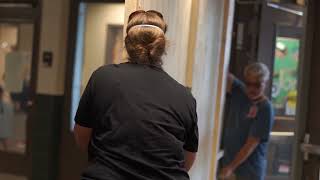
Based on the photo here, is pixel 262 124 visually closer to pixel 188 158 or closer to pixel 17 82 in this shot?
pixel 188 158

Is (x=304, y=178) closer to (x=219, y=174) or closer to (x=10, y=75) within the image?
(x=219, y=174)

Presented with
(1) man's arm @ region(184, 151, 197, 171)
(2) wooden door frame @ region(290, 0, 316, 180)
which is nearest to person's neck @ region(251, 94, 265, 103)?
(2) wooden door frame @ region(290, 0, 316, 180)

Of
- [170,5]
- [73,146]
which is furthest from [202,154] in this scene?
[73,146]

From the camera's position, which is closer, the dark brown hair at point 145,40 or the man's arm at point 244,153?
the dark brown hair at point 145,40

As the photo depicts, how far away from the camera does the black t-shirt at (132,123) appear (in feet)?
6.01

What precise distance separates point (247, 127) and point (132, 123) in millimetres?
2078

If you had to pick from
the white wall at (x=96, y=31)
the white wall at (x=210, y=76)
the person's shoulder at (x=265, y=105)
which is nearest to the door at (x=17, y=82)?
the white wall at (x=96, y=31)

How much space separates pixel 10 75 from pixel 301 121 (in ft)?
10.4

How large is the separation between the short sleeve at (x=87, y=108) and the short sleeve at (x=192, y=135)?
37 cm

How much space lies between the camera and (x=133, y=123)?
1.83m

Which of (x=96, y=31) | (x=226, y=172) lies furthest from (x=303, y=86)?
(x=96, y=31)

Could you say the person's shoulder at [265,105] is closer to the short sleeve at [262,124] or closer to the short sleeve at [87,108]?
the short sleeve at [262,124]

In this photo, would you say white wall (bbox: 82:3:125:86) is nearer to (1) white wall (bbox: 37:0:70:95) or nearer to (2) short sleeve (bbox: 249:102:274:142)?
(1) white wall (bbox: 37:0:70:95)

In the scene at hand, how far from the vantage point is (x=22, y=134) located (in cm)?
514
